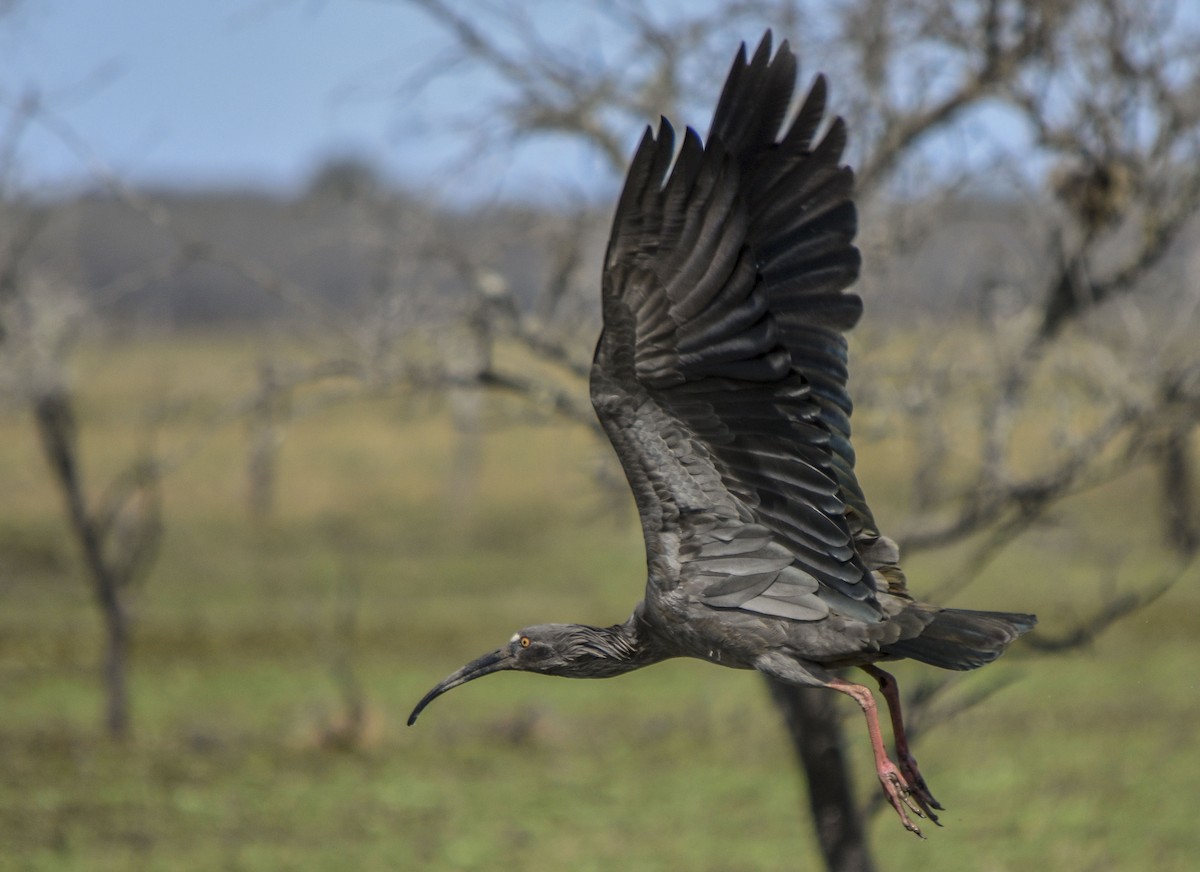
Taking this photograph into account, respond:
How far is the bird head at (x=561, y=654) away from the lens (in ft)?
14.2

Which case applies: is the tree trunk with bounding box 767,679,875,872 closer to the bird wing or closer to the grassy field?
the grassy field

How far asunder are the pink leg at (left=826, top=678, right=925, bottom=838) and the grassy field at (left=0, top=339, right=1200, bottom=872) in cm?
276

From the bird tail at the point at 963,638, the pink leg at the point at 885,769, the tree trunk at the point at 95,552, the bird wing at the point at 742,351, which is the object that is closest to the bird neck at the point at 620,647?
the bird wing at the point at 742,351

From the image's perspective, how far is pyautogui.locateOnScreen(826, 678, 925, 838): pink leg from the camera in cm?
380

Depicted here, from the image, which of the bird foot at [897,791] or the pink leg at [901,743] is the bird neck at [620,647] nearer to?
the pink leg at [901,743]

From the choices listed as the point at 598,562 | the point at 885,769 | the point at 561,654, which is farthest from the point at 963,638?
the point at 598,562

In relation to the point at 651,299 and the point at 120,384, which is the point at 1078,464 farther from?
the point at 120,384

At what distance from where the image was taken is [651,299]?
3857 mm

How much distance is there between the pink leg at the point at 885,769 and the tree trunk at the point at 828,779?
9.46ft

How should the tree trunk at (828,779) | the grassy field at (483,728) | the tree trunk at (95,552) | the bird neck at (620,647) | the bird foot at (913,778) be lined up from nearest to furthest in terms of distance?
the bird foot at (913,778) < the bird neck at (620,647) < the tree trunk at (828,779) < the grassy field at (483,728) < the tree trunk at (95,552)

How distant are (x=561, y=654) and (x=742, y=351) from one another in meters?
1.12

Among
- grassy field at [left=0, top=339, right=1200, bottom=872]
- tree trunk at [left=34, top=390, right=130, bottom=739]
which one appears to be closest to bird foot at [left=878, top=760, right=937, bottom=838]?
grassy field at [left=0, top=339, right=1200, bottom=872]

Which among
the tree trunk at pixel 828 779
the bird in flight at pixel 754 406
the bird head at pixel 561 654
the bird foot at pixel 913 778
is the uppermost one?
the bird in flight at pixel 754 406

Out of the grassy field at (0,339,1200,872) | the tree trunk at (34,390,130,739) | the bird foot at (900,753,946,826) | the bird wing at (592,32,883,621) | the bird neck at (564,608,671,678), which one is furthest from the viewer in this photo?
the tree trunk at (34,390,130,739)
